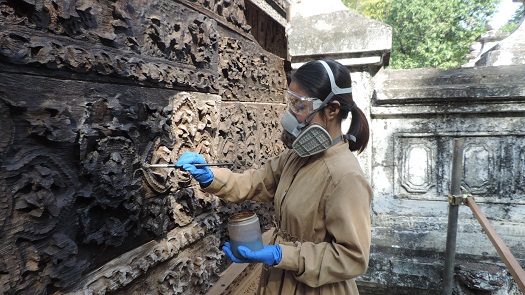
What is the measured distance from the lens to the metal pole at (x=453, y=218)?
2672mm

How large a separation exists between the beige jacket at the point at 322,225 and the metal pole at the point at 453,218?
148 cm

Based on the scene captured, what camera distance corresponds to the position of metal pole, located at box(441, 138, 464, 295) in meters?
2.67

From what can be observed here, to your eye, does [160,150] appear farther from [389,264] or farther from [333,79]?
[389,264]

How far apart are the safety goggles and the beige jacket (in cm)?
21

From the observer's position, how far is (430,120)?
3076mm

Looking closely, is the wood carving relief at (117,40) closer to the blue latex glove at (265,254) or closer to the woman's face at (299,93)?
the woman's face at (299,93)

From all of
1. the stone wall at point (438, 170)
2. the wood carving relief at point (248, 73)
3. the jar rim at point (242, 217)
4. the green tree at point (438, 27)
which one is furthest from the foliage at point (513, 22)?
the jar rim at point (242, 217)

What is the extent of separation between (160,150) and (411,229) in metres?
2.52

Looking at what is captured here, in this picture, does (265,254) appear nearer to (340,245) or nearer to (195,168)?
(340,245)

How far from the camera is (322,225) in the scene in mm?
1454

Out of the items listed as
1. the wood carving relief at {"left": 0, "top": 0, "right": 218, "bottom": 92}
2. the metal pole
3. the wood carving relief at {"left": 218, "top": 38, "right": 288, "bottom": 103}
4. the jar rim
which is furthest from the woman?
the metal pole

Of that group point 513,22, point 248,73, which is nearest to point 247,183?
point 248,73

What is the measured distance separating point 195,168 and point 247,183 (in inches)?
13.4

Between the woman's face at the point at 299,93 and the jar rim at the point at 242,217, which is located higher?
the woman's face at the point at 299,93
